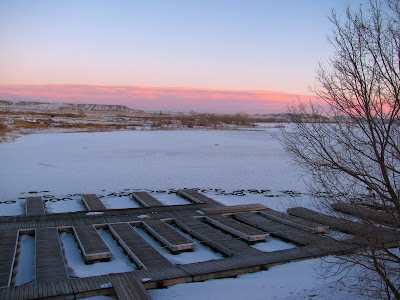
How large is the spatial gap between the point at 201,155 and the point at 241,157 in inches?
84.7

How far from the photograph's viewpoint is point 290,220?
820 centimetres

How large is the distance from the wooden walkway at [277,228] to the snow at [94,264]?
308 cm

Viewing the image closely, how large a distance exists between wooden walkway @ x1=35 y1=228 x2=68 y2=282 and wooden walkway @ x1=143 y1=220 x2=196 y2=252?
1.80 m

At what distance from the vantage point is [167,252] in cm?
637

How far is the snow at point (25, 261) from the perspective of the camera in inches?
206

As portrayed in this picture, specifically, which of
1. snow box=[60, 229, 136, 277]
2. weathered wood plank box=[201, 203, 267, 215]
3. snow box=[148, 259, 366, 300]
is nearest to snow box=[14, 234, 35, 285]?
snow box=[60, 229, 136, 277]

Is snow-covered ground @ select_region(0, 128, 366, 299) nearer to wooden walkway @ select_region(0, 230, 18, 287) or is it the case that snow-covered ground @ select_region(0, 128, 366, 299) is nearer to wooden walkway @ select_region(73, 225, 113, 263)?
wooden walkway @ select_region(73, 225, 113, 263)

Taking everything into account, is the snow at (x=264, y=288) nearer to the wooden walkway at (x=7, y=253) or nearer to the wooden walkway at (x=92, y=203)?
the wooden walkway at (x=7, y=253)

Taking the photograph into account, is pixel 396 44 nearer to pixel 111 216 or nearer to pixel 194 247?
pixel 194 247

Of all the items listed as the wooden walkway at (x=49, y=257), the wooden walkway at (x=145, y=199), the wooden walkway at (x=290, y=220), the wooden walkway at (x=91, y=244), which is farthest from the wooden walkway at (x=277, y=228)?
the wooden walkway at (x=49, y=257)

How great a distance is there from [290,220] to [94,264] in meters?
4.52

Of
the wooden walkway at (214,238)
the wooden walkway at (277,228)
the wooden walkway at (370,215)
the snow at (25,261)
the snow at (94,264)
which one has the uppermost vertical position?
the wooden walkway at (370,215)

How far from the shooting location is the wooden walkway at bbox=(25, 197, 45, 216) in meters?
8.37

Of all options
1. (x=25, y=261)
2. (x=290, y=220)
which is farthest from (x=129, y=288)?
(x=290, y=220)
